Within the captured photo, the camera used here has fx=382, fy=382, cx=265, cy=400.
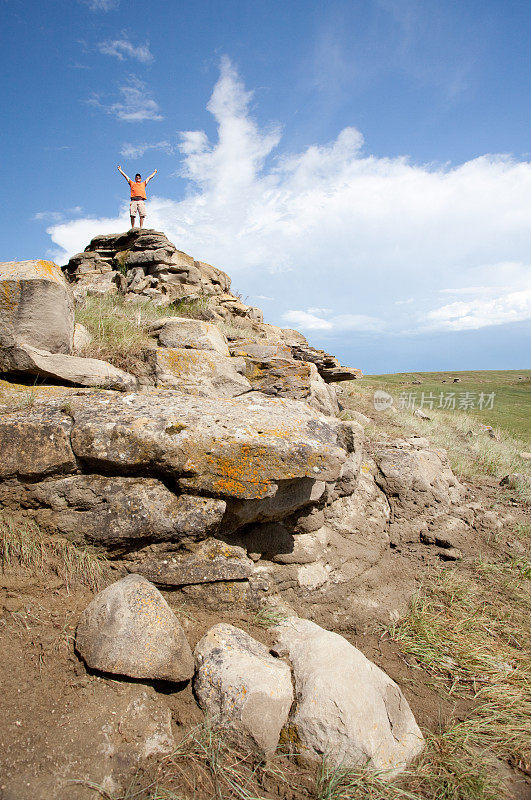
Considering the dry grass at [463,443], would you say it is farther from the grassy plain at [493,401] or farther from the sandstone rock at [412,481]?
the grassy plain at [493,401]

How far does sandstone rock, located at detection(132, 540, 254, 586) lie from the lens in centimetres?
354

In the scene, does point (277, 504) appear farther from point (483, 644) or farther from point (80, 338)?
point (80, 338)

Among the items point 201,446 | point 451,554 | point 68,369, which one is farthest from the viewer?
point 451,554

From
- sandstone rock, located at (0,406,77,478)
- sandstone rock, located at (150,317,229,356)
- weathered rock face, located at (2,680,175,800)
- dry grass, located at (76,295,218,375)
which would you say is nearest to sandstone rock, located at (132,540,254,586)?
weathered rock face, located at (2,680,175,800)

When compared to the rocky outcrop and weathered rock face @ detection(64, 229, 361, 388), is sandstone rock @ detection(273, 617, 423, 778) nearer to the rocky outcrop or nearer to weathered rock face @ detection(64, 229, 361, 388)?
the rocky outcrop

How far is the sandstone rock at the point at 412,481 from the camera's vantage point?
5.70 meters

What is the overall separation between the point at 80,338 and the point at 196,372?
1.85 m

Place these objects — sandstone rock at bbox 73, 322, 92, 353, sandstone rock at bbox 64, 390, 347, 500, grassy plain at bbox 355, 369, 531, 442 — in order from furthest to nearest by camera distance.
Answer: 1. grassy plain at bbox 355, 369, 531, 442
2. sandstone rock at bbox 73, 322, 92, 353
3. sandstone rock at bbox 64, 390, 347, 500

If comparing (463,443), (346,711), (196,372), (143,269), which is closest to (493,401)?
(463,443)

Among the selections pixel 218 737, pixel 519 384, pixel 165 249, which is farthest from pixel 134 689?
pixel 519 384

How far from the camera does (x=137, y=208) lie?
50.0 feet

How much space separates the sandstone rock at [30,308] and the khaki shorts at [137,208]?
39.9 feet

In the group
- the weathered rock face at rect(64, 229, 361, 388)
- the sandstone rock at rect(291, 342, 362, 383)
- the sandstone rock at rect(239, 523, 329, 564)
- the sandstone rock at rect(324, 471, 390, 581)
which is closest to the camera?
the sandstone rock at rect(239, 523, 329, 564)

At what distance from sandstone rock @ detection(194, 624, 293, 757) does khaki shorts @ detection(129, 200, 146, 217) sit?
52.5 feet
